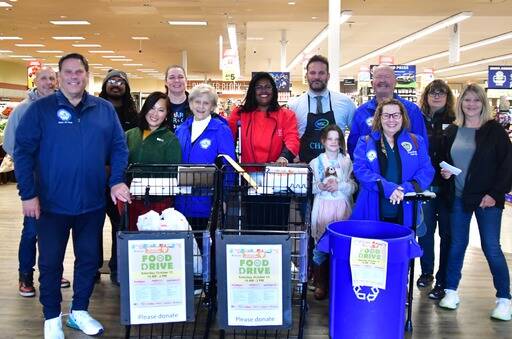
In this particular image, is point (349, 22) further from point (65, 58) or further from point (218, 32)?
point (65, 58)

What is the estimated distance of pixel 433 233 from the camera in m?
3.95

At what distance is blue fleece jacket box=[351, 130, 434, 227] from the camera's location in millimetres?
3139

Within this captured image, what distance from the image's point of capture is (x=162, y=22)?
12.7m

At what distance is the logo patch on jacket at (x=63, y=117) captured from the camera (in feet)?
9.15

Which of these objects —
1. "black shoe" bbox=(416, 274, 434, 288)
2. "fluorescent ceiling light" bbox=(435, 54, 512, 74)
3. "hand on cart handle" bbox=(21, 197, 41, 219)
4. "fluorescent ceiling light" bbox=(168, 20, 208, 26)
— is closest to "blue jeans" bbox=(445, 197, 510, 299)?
"black shoe" bbox=(416, 274, 434, 288)

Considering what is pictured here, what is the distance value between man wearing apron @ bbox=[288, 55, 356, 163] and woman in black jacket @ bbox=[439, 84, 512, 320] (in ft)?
2.74

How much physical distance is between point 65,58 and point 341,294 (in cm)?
208

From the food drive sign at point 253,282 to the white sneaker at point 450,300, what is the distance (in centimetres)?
154

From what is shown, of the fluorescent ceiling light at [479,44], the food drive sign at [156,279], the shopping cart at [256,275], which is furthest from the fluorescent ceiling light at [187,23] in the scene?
the food drive sign at [156,279]

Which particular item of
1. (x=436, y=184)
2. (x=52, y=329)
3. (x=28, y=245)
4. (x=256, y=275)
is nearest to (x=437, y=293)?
(x=436, y=184)

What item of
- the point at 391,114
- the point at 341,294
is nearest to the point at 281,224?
the point at 341,294

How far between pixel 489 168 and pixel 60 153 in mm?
2716

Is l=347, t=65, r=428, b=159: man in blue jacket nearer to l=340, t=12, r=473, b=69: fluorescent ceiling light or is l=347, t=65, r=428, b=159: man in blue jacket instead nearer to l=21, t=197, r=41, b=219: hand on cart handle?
l=21, t=197, r=41, b=219: hand on cart handle

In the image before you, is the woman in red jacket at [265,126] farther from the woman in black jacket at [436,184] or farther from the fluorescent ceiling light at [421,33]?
the fluorescent ceiling light at [421,33]
